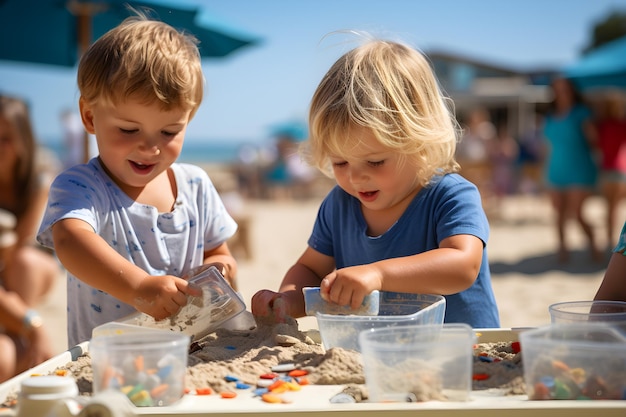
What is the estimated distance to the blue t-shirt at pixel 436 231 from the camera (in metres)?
2.08

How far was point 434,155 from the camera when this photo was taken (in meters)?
2.17

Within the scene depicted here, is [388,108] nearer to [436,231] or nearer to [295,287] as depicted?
[436,231]

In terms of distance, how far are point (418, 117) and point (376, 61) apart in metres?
0.21

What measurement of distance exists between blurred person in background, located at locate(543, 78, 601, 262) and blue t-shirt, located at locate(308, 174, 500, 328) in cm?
621

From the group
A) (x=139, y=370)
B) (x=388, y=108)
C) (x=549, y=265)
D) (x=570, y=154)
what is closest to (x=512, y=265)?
(x=549, y=265)


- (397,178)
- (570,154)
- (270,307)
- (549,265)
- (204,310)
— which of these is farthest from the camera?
(549,265)

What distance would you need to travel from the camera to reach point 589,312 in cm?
173

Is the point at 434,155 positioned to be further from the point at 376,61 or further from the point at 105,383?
the point at 105,383

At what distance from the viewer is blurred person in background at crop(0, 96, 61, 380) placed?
11.8 feet

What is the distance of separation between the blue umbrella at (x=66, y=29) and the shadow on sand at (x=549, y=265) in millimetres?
4118

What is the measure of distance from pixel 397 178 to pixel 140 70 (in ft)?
2.70

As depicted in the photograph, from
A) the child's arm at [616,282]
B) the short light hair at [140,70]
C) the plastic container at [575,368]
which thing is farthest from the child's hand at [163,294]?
the child's arm at [616,282]

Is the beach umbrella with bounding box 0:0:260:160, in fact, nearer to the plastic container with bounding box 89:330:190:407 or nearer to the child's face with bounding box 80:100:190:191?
the child's face with bounding box 80:100:190:191

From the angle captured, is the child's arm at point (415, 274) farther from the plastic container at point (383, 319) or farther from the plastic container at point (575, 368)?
the plastic container at point (575, 368)
